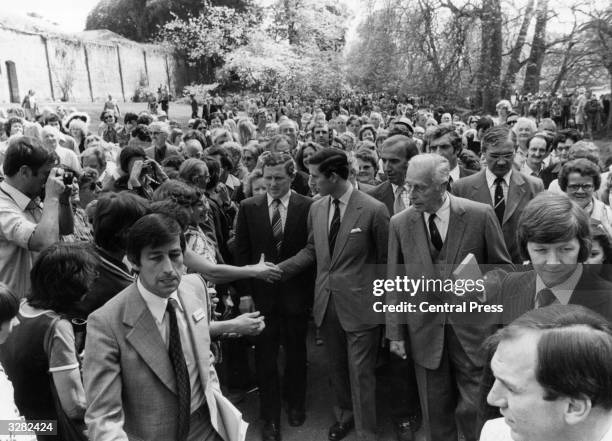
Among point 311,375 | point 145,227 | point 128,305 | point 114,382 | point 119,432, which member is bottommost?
point 311,375

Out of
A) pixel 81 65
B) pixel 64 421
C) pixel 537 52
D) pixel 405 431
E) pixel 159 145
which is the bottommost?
pixel 405 431

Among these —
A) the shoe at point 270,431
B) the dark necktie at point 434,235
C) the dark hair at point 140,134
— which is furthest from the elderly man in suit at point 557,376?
the dark hair at point 140,134

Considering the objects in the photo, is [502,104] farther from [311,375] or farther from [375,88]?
[311,375]

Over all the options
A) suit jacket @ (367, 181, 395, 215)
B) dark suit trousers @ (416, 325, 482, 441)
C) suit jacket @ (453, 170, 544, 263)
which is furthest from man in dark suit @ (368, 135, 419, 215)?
dark suit trousers @ (416, 325, 482, 441)

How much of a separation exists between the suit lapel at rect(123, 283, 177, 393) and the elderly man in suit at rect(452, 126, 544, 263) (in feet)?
9.85

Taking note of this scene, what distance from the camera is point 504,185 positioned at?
4.43 metres

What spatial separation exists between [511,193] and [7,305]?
3.62 metres

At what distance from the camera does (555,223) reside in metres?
2.43

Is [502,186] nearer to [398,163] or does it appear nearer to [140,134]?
[398,163]

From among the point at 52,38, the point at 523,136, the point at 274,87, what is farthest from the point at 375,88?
the point at 52,38

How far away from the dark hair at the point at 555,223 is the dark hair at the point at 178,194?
1898mm

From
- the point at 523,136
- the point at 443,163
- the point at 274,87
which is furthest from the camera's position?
the point at 274,87

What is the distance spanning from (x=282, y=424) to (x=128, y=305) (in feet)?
7.98

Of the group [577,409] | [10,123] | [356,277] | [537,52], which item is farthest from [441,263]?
[537,52]
